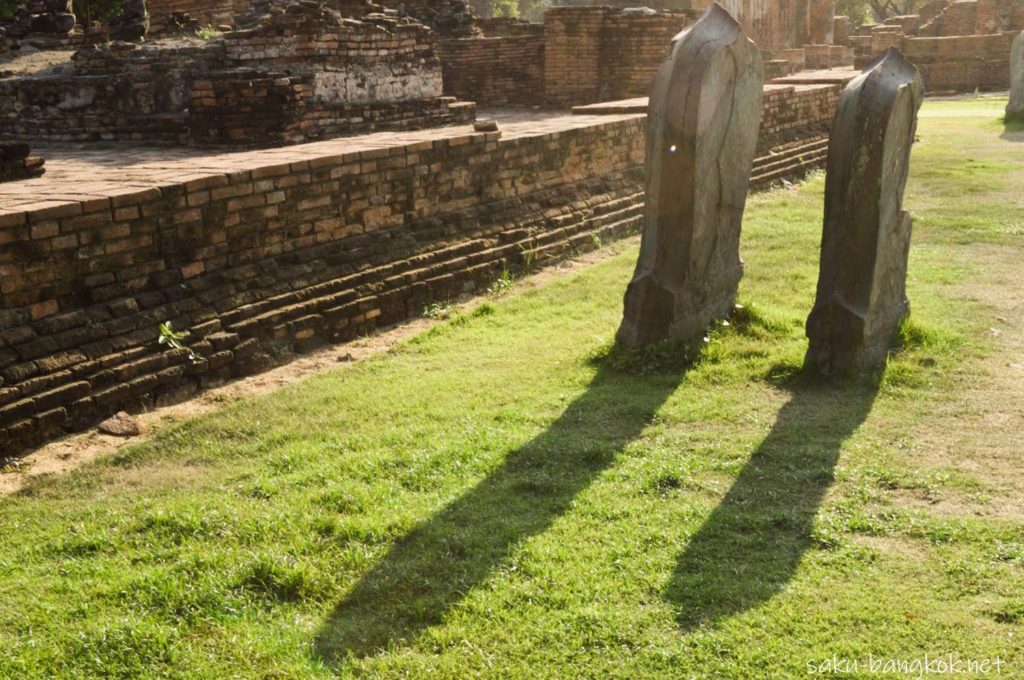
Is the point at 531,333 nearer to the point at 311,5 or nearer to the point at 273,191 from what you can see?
the point at 273,191

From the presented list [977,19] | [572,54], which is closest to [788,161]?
[572,54]

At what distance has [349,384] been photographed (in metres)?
4.67

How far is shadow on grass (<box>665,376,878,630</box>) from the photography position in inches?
113

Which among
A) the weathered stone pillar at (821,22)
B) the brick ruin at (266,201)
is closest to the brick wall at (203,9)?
the brick ruin at (266,201)

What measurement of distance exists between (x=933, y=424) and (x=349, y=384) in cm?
237

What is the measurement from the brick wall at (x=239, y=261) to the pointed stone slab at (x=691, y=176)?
59.8 inches

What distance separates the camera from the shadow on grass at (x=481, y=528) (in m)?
2.80

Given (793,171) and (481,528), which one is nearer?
(481,528)

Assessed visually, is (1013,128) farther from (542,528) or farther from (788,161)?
(542,528)

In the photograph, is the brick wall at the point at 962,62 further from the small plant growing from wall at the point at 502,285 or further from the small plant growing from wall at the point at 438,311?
the small plant growing from wall at the point at 438,311

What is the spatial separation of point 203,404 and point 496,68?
32.1ft

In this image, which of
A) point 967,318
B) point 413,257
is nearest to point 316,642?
point 413,257

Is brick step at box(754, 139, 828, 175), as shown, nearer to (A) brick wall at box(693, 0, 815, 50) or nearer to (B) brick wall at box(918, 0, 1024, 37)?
(A) brick wall at box(693, 0, 815, 50)

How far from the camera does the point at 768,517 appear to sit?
331 cm
